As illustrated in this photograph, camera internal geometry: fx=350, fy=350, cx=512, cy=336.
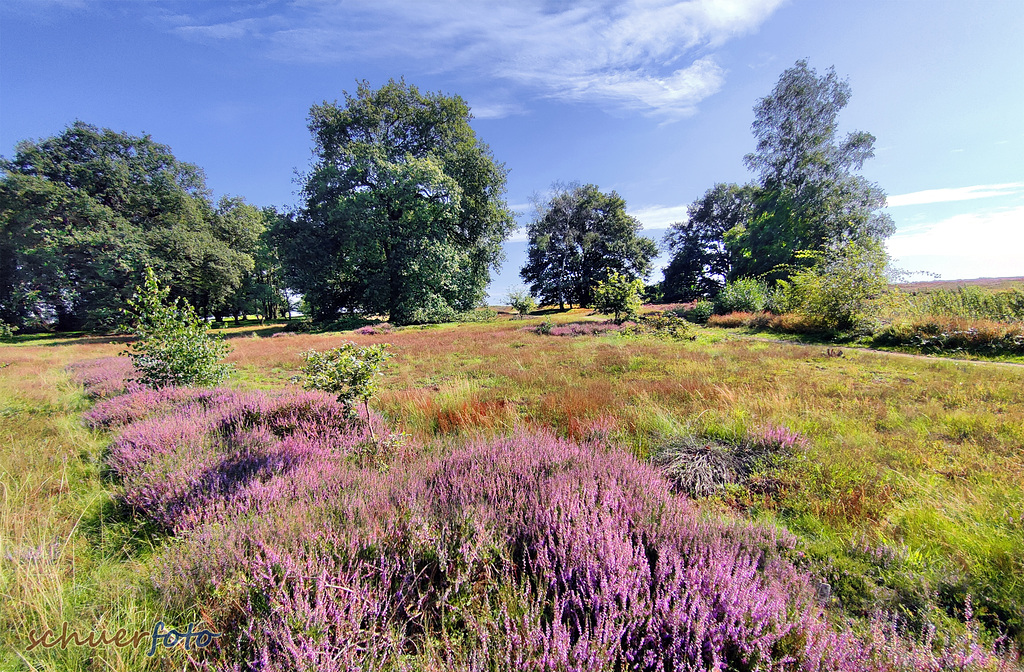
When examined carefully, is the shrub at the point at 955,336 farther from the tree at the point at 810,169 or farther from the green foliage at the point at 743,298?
the tree at the point at 810,169

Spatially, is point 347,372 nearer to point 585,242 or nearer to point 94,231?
point 94,231

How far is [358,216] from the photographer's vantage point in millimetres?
27656

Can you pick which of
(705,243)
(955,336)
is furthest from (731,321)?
(705,243)

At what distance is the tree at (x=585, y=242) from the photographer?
44.7 meters

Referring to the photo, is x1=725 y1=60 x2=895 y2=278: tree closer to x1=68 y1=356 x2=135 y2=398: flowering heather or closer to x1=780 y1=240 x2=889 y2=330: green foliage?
x1=780 y1=240 x2=889 y2=330: green foliage

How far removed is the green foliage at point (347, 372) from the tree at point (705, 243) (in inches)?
1823

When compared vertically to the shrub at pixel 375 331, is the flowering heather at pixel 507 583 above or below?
below

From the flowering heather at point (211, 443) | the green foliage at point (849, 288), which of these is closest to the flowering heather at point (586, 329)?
the green foliage at point (849, 288)

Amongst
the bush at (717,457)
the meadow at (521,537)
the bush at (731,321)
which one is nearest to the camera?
the meadow at (521,537)

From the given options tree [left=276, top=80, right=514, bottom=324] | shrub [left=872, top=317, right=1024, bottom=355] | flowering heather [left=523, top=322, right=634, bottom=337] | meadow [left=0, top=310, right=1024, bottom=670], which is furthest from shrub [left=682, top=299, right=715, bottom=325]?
tree [left=276, top=80, right=514, bottom=324]

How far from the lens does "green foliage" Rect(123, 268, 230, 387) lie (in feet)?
22.2

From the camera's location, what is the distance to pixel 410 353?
13.2m

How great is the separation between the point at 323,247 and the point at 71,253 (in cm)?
1772

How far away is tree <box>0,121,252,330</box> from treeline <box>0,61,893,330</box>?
119mm
